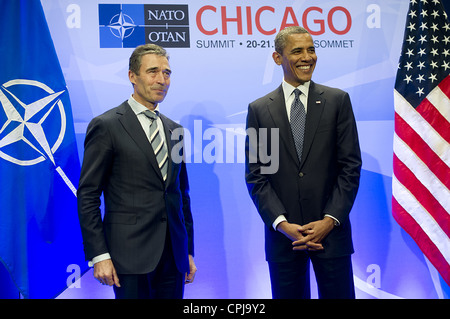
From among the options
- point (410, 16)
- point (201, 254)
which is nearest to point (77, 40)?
point (201, 254)

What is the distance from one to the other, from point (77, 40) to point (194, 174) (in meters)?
1.31

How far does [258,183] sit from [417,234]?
1.67m

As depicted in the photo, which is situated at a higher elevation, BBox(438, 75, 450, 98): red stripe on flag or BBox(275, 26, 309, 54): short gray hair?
BBox(275, 26, 309, 54): short gray hair

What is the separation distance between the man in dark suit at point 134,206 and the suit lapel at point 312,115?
Answer: 700 mm

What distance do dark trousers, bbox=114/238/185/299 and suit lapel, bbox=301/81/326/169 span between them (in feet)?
2.89

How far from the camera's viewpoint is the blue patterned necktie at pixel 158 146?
8.57 ft

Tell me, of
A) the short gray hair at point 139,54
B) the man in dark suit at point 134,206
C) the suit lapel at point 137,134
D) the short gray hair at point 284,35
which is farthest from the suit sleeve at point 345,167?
the short gray hair at point 139,54

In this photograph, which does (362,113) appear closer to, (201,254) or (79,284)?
(201,254)

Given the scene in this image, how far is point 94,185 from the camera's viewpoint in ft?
8.15

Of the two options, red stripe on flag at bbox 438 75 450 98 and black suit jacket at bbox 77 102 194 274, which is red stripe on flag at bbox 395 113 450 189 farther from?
black suit jacket at bbox 77 102 194 274

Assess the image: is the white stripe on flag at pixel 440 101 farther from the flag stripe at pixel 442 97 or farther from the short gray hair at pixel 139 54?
the short gray hair at pixel 139 54

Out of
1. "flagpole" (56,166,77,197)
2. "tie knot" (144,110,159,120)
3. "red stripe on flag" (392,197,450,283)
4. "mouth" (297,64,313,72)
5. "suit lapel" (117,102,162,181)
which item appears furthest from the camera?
"red stripe on flag" (392,197,450,283)

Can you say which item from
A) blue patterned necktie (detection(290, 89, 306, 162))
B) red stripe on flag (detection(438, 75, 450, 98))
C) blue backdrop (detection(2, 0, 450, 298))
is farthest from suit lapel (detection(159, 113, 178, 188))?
red stripe on flag (detection(438, 75, 450, 98))

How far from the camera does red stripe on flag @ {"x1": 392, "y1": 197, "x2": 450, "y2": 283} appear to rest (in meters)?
3.72
